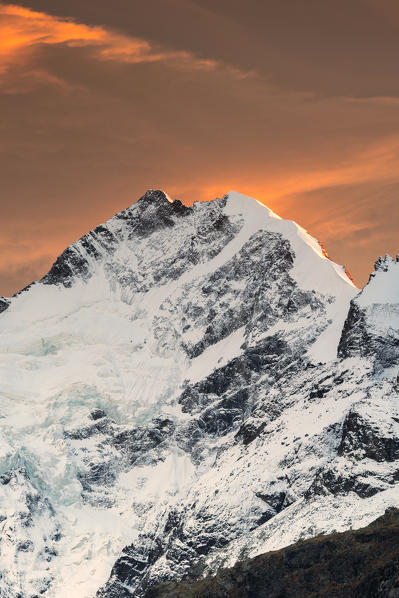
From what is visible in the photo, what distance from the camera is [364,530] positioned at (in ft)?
516

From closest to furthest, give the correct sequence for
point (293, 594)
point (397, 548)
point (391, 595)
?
point (391, 595) → point (397, 548) → point (293, 594)

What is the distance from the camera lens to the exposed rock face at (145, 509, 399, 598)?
150250 mm

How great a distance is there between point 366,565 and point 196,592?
22491 mm

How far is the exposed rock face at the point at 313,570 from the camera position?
493 ft

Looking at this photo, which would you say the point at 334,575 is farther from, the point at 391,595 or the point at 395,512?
the point at 391,595

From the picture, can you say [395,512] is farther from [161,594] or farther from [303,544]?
[161,594]

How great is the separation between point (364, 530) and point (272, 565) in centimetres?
1220

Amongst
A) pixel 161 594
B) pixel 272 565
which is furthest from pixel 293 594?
→ pixel 161 594

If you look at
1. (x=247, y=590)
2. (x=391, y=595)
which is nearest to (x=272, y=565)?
(x=247, y=590)

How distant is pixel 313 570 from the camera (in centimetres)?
15825

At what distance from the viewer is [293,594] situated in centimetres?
15738

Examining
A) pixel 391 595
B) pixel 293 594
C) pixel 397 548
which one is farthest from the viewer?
pixel 293 594

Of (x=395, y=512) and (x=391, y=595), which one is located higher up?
(x=395, y=512)

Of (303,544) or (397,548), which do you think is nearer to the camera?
(397,548)
